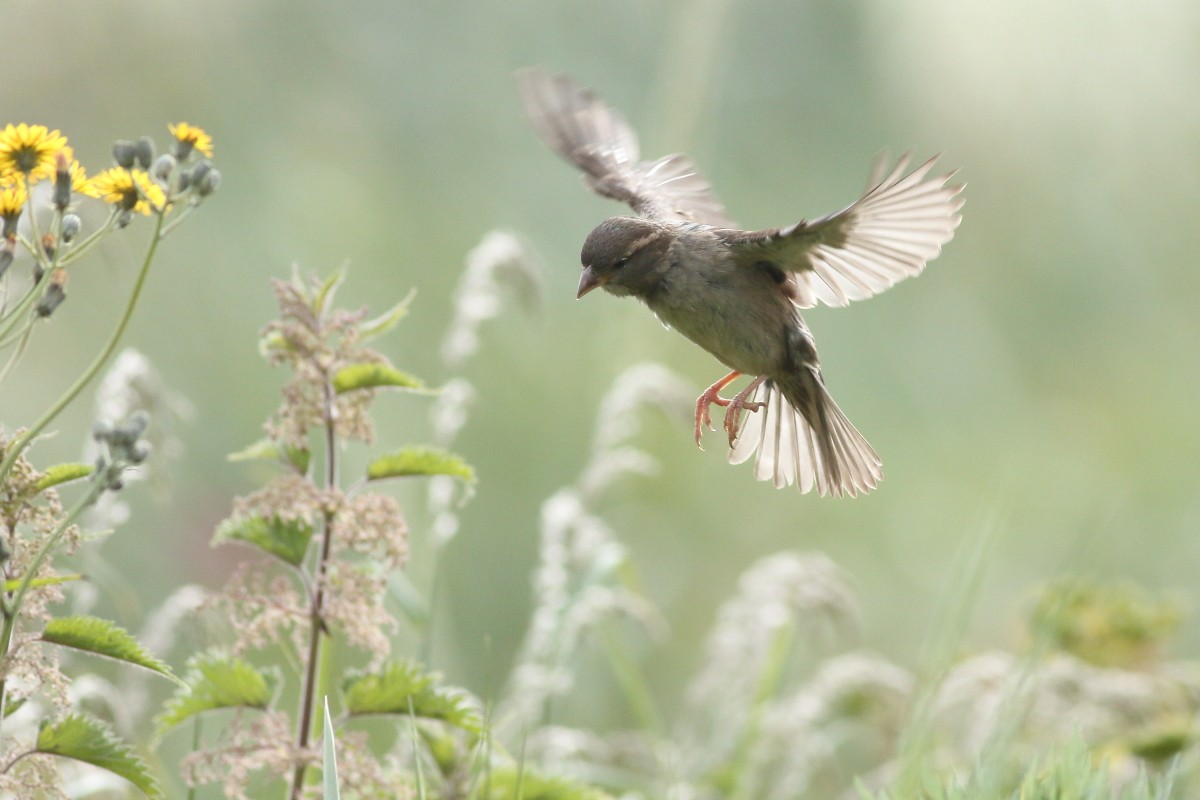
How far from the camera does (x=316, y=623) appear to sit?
149 cm

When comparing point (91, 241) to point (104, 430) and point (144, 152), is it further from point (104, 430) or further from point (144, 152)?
point (104, 430)

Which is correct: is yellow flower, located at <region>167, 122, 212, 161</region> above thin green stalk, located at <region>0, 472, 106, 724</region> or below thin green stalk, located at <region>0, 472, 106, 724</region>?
above

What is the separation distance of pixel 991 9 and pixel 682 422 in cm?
483

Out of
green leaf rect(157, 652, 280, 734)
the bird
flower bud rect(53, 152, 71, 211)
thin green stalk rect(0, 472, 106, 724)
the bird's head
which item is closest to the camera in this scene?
thin green stalk rect(0, 472, 106, 724)

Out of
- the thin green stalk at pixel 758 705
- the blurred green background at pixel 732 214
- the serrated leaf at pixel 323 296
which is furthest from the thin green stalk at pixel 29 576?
the blurred green background at pixel 732 214

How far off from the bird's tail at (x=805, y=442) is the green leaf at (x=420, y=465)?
66 centimetres

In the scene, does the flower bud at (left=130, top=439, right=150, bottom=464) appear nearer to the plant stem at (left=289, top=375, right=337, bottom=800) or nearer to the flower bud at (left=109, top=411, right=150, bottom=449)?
the flower bud at (left=109, top=411, right=150, bottom=449)

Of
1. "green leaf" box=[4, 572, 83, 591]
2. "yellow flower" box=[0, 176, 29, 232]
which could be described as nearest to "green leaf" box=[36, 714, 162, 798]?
"green leaf" box=[4, 572, 83, 591]

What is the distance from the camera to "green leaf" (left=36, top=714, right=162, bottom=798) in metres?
1.25

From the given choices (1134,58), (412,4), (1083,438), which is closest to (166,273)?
(412,4)

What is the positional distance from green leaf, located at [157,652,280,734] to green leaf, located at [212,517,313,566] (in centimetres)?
13

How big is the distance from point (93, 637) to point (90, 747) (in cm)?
10

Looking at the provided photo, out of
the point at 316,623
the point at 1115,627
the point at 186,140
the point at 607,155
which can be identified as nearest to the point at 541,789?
the point at 316,623

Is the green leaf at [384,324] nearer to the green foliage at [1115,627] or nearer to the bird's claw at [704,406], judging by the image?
the bird's claw at [704,406]
